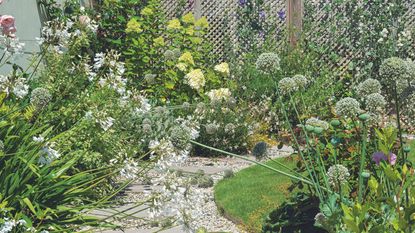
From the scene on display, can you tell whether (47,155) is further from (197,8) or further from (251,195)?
(197,8)

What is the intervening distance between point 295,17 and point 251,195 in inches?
208

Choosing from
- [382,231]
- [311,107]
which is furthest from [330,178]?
[311,107]

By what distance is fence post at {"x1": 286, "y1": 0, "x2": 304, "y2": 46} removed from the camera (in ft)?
36.6

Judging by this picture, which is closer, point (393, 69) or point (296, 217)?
point (393, 69)

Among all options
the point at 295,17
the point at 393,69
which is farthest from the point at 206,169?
the point at 393,69

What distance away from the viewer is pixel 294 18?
1127cm

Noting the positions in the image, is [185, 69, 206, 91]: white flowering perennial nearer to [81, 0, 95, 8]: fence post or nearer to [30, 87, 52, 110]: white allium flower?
[81, 0, 95, 8]: fence post

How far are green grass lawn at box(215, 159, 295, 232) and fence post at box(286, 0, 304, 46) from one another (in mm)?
3818

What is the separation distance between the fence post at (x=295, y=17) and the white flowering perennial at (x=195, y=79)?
7.25 feet

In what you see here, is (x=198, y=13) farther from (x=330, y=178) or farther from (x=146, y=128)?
(x=330, y=178)

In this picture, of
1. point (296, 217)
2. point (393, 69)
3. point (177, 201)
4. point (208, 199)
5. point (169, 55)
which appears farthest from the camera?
point (169, 55)

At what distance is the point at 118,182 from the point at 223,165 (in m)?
1.61

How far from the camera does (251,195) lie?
645 centimetres

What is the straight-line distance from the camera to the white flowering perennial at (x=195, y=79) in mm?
9375
